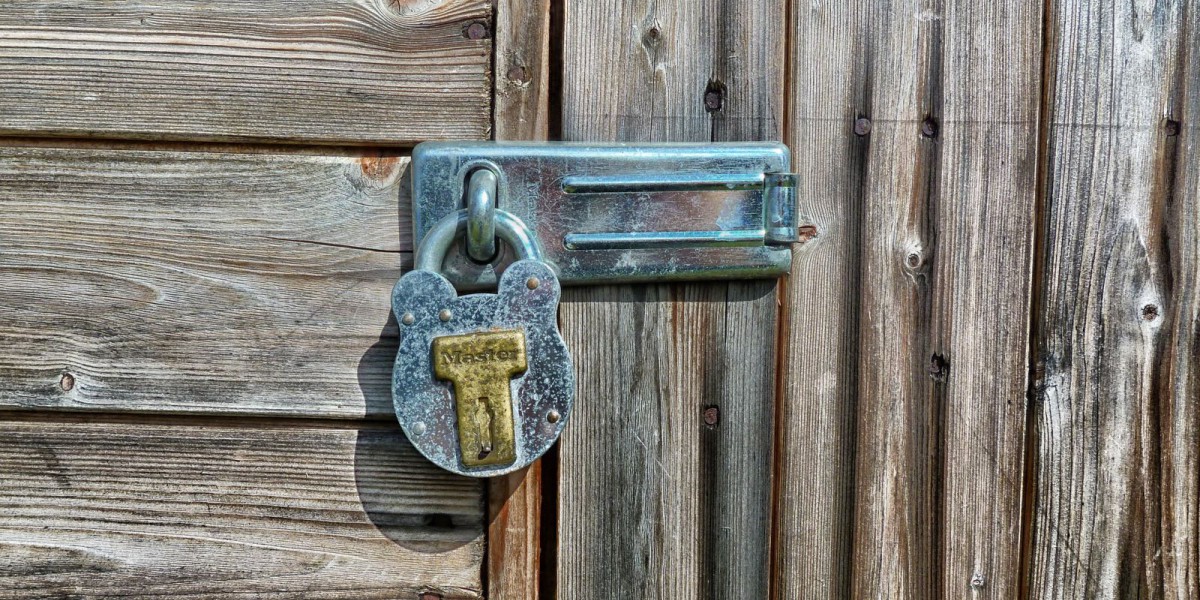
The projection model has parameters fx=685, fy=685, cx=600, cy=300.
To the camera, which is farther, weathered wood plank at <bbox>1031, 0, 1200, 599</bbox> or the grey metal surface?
weathered wood plank at <bbox>1031, 0, 1200, 599</bbox>

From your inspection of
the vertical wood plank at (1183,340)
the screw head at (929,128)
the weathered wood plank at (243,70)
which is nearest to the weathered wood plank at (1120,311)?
the vertical wood plank at (1183,340)

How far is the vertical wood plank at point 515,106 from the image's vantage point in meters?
0.66

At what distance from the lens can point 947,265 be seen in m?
0.69

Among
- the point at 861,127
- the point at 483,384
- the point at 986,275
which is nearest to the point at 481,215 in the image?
the point at 483,384

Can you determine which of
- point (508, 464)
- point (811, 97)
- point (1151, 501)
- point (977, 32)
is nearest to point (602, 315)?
point (508, 464)

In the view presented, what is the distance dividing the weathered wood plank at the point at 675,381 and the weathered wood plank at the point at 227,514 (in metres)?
0.13

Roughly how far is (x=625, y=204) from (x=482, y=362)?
0.65 feet

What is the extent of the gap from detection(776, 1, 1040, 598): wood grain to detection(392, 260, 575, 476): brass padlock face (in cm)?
25

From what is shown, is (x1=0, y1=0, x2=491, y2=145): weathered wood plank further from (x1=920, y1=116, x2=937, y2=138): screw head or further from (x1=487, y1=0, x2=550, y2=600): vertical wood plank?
(x1=920, y1=116, x2=937, y2=138): screw head

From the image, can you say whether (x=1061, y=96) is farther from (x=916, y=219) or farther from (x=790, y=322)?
(x=790, y=322)

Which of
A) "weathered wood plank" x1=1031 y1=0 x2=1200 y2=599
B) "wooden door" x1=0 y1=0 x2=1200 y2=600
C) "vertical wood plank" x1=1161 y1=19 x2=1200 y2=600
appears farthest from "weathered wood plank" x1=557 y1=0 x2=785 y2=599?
"vertical wood plank" x1=1161 y1=19 x2=1200 y2=600

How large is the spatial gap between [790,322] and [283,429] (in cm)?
52

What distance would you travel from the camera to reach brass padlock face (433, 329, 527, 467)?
60cm

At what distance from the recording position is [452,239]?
607 mm
